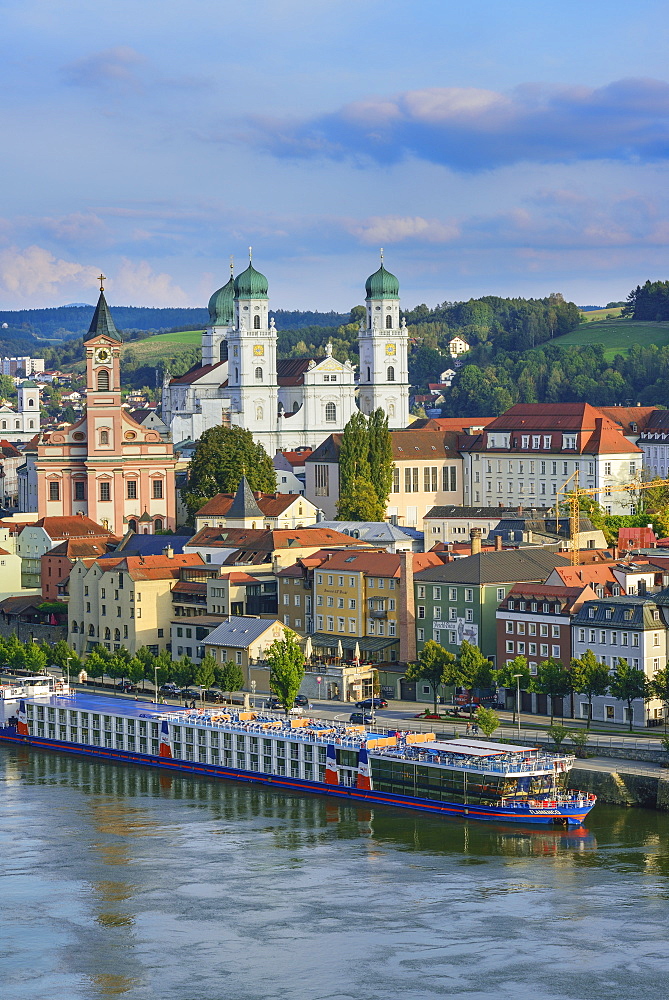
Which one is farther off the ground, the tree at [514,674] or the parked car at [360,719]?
the tree at [514,674]

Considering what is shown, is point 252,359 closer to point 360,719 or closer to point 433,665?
point 433,665

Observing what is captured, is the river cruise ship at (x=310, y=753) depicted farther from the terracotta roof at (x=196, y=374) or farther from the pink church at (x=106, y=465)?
the terracotta roof at (x=196, y=374)

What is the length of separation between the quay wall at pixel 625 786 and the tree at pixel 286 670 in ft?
39.9

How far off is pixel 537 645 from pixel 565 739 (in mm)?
7677

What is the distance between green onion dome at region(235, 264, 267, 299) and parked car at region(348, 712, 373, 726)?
2667 inches

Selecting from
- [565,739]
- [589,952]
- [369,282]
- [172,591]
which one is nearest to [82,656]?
[172,591]

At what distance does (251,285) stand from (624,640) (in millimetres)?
70005

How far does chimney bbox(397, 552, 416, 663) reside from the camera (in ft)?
222

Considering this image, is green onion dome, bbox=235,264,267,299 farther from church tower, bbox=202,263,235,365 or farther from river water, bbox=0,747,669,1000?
river water, bbox=0,747,669,1000

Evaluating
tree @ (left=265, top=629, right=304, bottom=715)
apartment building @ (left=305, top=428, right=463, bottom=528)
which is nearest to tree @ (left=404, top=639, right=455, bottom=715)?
tree @ (left=265, top=629, right=304, bottom=715)

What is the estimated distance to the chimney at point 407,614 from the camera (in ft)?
222

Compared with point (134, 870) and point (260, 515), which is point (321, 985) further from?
point (260, 515)

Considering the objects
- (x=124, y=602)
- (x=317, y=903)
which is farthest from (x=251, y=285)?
(x=317, y=903)

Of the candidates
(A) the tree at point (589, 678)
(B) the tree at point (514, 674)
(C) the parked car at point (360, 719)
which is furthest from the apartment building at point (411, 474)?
(A) the tree at point (589, 678)
